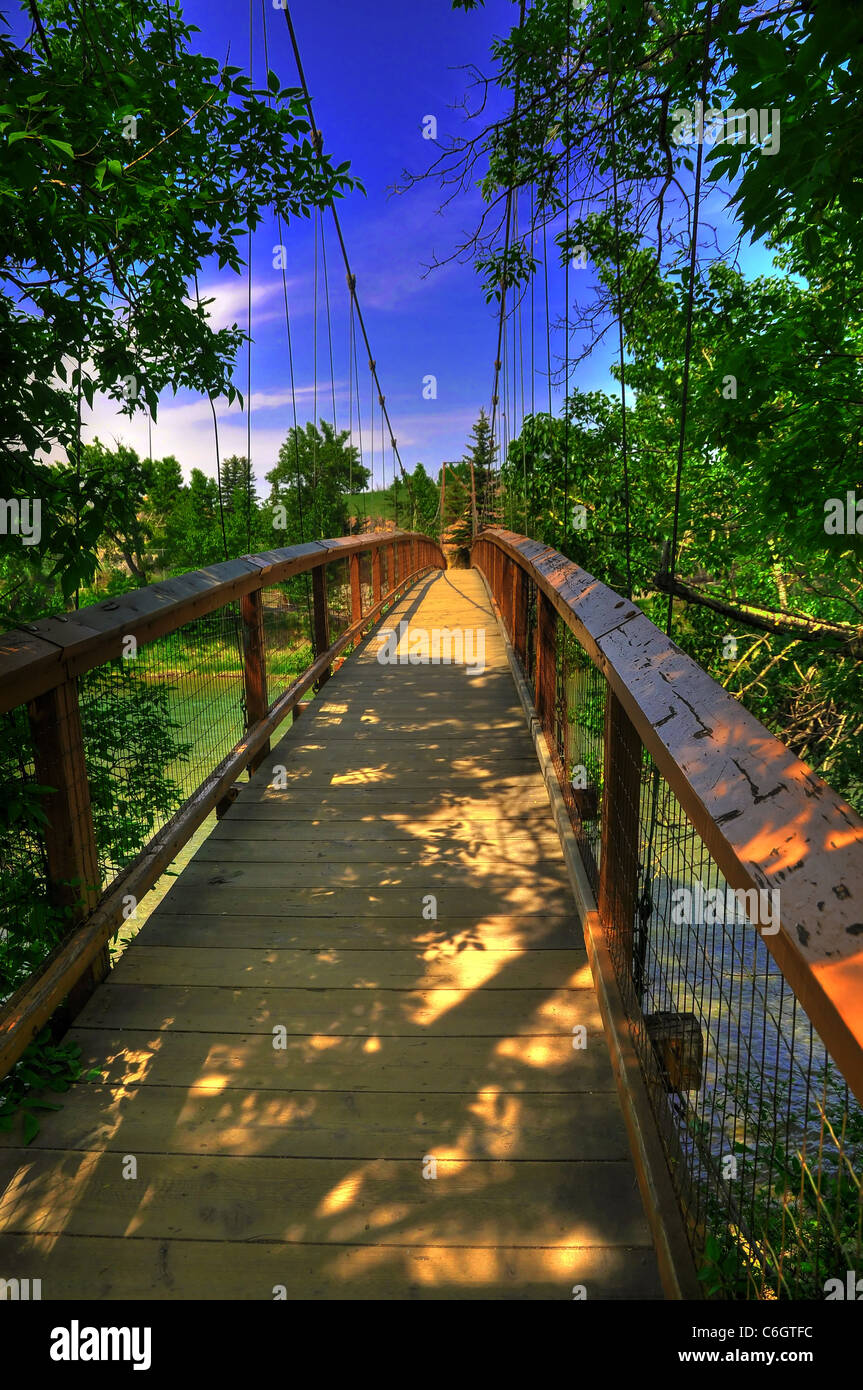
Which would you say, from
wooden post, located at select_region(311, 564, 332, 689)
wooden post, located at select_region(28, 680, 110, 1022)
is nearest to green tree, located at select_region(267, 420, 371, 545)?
wooden post, located at select_region(311, 564, 332, 689)

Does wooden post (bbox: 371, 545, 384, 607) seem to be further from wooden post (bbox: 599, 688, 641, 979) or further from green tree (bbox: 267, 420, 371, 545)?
green tree (bbox: 267, 420, 371, 545)

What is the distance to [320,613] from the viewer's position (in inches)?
220

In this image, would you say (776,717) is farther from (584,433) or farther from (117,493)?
(584,433)

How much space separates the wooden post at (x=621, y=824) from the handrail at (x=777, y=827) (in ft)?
1.09

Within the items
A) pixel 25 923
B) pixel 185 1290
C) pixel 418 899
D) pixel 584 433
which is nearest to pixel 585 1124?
pixel 185 1290

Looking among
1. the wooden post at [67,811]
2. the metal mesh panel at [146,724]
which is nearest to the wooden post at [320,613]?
the metal mesh panel at [146,724]

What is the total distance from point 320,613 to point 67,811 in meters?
3.79

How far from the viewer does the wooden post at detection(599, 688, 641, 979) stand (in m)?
1.76

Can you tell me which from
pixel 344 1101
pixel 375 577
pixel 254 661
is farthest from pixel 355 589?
pixel 344 1101

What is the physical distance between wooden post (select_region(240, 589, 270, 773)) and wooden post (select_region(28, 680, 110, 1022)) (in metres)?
1.70

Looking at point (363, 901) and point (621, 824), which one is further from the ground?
point (621, 824)

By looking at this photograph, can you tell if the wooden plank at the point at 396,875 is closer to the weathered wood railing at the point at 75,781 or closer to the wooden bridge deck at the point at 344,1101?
the wooden bridge deck at the point at 344,1101

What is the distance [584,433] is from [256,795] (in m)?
10.8

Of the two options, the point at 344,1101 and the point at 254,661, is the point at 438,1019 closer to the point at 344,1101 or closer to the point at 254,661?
the point at 344,1101
